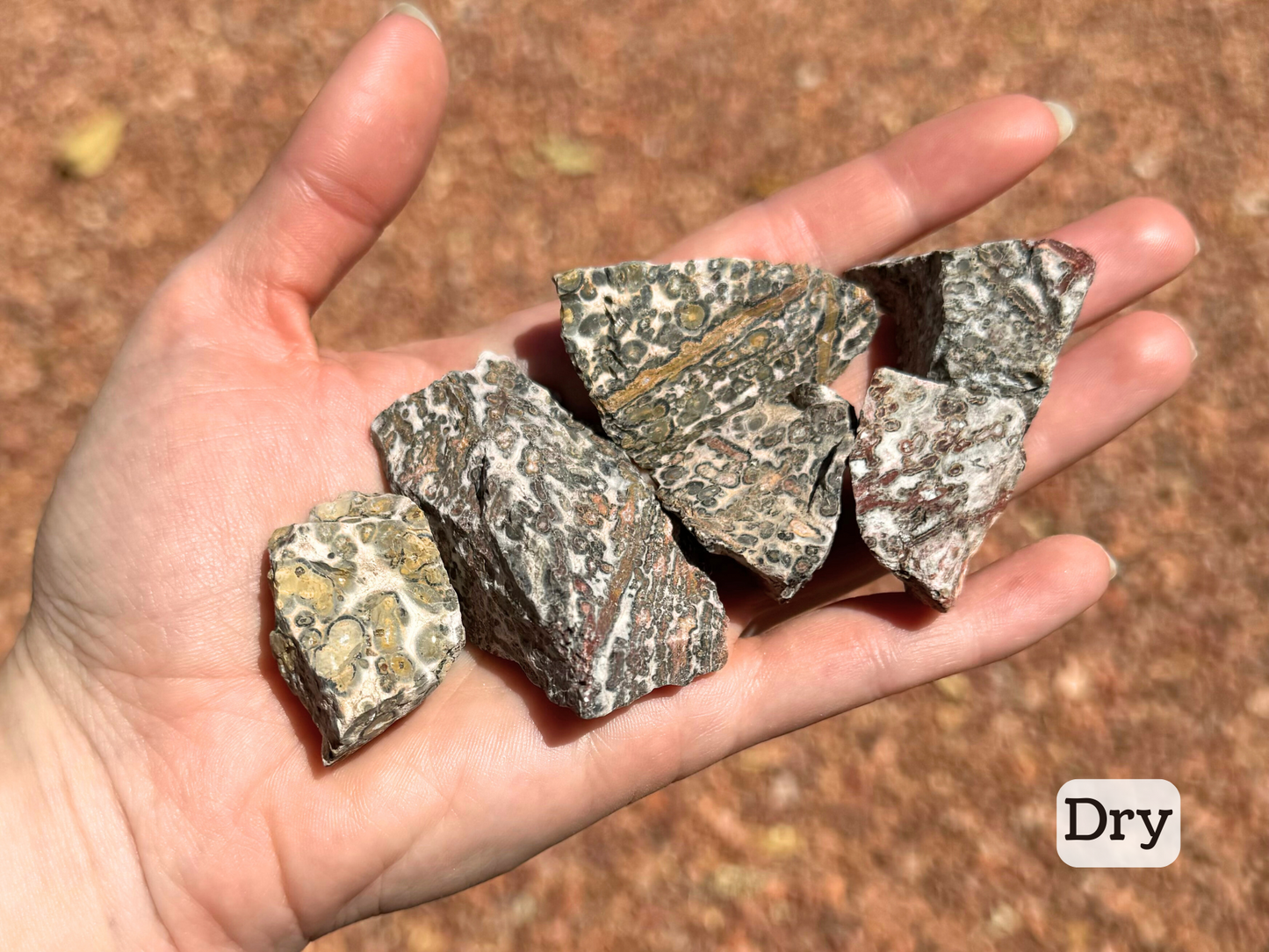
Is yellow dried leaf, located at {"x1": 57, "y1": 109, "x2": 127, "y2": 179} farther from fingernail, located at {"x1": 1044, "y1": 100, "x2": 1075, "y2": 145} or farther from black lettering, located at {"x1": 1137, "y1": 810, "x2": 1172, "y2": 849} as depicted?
black lettering, located at {"x1": 1137, "y1": 810, "x2": 1172, "y2": 849}

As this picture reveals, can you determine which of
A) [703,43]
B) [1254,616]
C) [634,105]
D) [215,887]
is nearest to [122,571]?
[215,887]

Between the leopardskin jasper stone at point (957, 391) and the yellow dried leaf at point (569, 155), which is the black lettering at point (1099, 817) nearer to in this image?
the leopardskin jasper stone at point (957, 391)

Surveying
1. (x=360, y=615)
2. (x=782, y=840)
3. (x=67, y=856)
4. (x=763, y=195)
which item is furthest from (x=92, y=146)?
(x=782, y=840)

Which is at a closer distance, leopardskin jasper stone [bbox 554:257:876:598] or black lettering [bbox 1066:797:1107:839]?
leopardskin jasper stone [bbox 554:257:876:598]

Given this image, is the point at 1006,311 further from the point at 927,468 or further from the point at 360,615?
the point at 360,615

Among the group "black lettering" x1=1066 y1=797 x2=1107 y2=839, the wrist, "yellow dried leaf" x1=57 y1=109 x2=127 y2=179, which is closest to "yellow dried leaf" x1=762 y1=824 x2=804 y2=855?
"black lettering" x1=1066 y1=797 x2=1107 y2=839

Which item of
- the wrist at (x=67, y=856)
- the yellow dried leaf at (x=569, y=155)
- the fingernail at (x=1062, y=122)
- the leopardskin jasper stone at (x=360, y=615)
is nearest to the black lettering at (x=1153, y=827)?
the fingernail at (x=1062, y=122)

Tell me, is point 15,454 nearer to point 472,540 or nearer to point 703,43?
point 472,540
